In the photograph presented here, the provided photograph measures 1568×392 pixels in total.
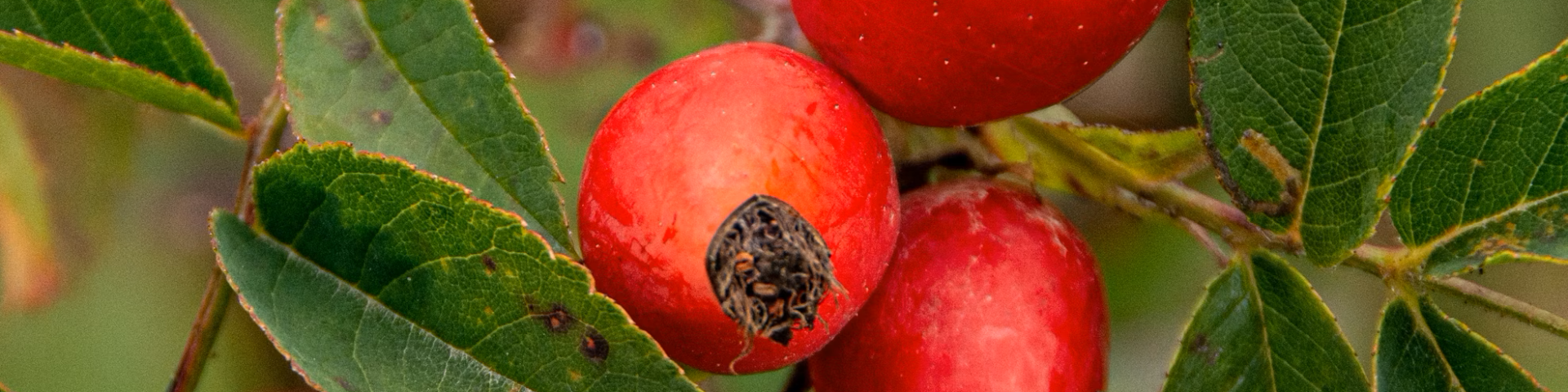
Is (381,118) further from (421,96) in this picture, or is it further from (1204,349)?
(1204,349)

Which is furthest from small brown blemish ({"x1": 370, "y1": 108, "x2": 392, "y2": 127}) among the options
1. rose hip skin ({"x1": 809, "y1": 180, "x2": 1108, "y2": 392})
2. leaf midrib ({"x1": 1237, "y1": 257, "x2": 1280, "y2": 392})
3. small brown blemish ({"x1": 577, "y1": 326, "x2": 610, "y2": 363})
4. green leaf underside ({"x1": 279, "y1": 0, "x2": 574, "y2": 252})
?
leaf midrib ({"x1": 1237, "y1": 257, "x2": 1280, "y2": 392})

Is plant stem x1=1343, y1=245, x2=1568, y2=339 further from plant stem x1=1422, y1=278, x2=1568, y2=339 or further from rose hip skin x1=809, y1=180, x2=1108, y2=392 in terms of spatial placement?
rose hip skin x1=809, y1=180, x2=1108, y2=392

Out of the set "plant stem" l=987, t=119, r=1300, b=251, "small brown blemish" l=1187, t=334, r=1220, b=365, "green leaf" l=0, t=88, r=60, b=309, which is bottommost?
"green leaf" l=0, t=88, r=60, b=309

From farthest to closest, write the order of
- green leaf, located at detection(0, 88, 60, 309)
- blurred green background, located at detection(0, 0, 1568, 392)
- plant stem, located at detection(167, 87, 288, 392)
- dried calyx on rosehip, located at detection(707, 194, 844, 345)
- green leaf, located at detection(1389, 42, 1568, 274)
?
blurred green background, located at detection(0, 0, 1568, 392) → green leaf, located at detection(0, 88, 60, 309) → plant stem, located at detection(167, 87, 288, 392) → green leaf, located at detection(1389, 42, 1568, 274) → dried calyx on rosehip, located at detection(707, 194, 844, 345)

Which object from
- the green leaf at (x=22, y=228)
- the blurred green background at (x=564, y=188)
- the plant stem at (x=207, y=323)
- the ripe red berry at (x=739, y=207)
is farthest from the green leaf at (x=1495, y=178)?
the green leaf at (x=22, y=228)

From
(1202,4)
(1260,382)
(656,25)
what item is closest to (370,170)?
(1202,4)
